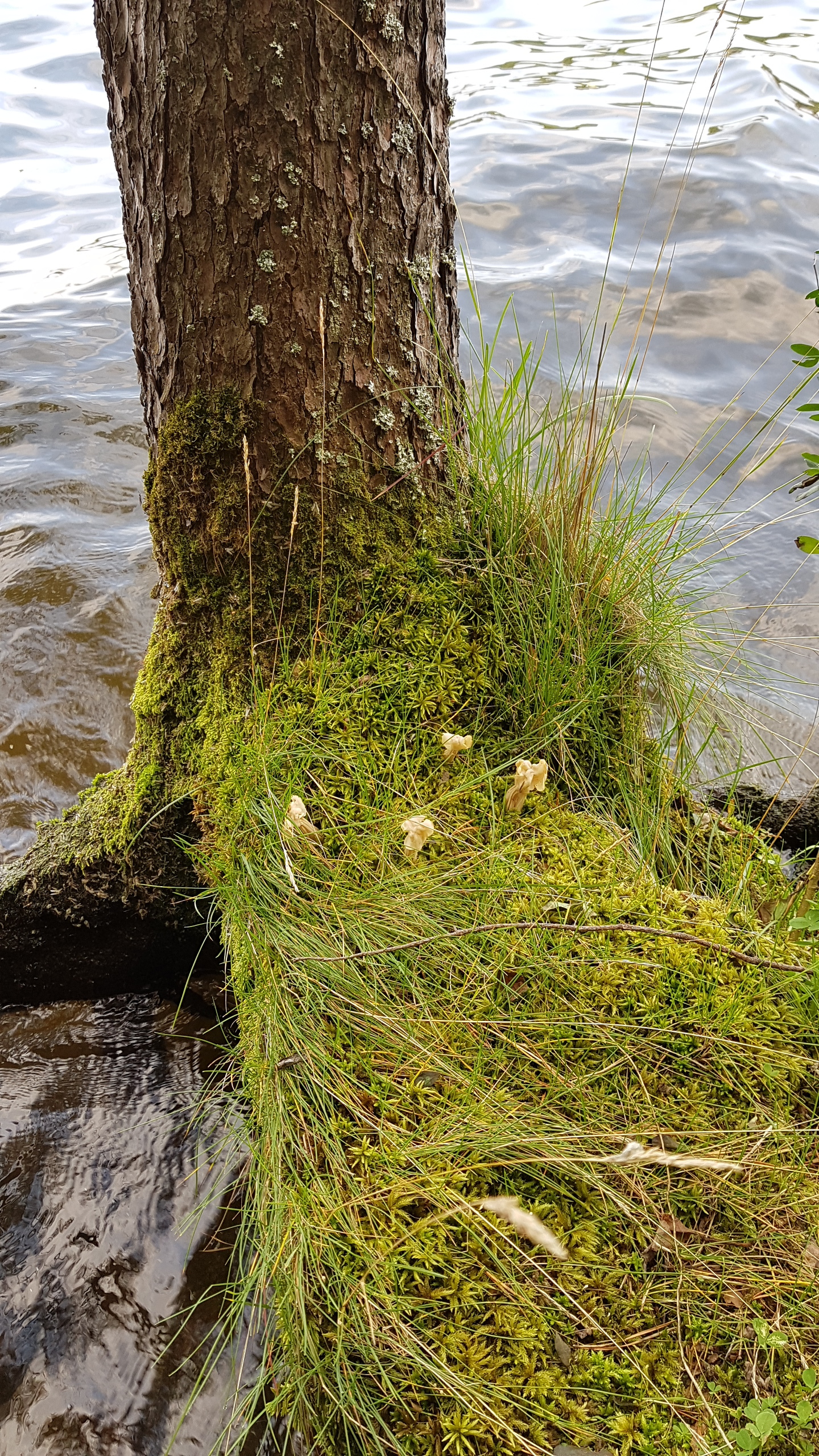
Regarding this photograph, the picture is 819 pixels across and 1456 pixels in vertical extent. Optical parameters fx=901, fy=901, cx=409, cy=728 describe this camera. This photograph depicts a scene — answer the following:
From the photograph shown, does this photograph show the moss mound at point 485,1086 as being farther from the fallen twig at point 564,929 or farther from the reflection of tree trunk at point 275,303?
the reflection of tree trunk at point 275,303

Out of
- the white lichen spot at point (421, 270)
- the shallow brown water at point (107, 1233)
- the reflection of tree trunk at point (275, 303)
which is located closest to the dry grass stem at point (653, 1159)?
the shallow brown water at point (107, 1233)

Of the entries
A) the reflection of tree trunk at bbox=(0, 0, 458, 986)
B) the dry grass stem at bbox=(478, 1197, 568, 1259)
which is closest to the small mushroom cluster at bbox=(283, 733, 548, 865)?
the reflection of tree trunk at bbox=(0, 0, 458, 986)

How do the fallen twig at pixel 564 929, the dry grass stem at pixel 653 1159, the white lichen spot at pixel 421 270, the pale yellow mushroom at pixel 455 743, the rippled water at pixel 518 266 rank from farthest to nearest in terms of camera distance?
the rippled water at pixel 518 266, the white lichen spot at pixel 421 270, the pale yellow mushroom at pixel 455 743, the fallen twig at pixel 564 929, the dry grass stem at pixel 653 1159

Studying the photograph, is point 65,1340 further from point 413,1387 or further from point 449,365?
point 449,365

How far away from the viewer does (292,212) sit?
2.20m

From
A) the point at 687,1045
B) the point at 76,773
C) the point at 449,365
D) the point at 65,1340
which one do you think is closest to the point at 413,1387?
the point at 687,1045

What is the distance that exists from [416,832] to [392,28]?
1907 mm

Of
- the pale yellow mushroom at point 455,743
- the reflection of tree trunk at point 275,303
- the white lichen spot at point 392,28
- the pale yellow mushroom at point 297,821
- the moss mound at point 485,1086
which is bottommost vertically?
the moss mound at point 485,1086

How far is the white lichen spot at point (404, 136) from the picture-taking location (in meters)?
2.25

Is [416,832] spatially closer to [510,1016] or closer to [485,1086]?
[510,1016]

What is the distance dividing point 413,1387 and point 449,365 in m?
2.35

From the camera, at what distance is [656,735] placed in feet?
9.05

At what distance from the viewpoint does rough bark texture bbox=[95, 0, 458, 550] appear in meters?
2.10

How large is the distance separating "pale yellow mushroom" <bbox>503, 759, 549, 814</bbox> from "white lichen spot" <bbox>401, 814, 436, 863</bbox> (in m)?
0.24
